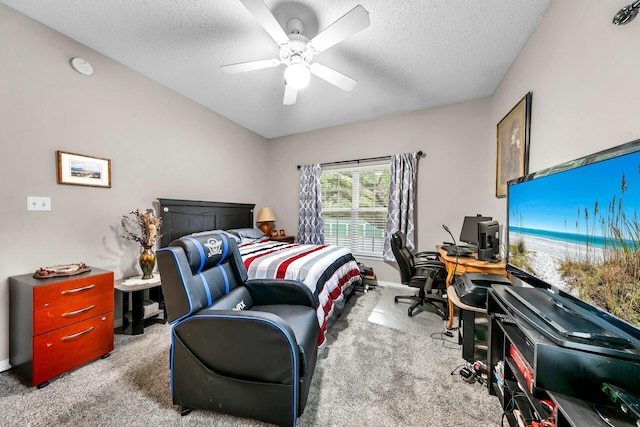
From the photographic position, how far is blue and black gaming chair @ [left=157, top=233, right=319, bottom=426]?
1165 mm

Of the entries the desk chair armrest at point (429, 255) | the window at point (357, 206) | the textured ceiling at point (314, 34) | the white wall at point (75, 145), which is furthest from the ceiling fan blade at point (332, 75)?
the desk chair armrest at point (429, 255)

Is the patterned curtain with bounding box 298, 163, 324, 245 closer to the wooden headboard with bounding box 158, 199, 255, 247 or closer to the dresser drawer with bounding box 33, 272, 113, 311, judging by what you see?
the wooden headboard with bounding box 158, 199, 255, 247

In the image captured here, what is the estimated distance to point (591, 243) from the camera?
0.89 metres

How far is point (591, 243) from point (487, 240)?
130cm

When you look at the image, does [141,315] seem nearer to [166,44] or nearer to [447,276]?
[166,44]

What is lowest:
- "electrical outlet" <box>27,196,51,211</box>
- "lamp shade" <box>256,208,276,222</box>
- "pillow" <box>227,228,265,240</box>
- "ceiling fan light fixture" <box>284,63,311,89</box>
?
"pillow" <box>227,228,265,240</box>

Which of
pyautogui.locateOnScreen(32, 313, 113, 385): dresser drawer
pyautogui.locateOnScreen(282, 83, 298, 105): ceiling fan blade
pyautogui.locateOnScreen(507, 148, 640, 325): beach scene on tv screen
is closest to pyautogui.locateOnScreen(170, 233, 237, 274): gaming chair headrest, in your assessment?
pyautogui.locateOnScreen(32, 313, 113, 385): dresser drawer

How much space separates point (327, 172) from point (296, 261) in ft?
7.80

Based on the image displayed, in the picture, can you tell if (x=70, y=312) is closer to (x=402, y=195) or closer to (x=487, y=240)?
(x=487, y=240)

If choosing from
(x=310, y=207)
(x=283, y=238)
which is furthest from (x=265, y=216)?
(x=310, y=207)

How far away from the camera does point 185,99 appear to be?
10.2ft

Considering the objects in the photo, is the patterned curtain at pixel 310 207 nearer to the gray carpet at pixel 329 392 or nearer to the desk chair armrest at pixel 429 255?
the desk chair armrest at pixel 429 255

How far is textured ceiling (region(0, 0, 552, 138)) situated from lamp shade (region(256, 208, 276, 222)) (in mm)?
1975

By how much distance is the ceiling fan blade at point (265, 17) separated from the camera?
139cm
